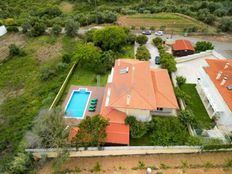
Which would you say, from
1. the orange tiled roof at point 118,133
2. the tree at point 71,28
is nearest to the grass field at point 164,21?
the tree at point 71,28

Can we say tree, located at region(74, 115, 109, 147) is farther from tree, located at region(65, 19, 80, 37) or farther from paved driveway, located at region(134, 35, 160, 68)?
tree, located at region(65, 19, 80, 37)

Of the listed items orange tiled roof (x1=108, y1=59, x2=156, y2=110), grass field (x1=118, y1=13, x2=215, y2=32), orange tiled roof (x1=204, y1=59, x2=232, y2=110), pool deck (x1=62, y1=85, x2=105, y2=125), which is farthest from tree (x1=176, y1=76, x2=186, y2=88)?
grass field (x1=118, y1=13, x2=215, y2=32)

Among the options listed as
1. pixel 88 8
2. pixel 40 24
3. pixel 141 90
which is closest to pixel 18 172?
pixel 141 90

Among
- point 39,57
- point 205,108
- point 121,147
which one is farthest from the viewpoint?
point 39,57

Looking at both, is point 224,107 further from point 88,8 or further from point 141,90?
point 88,8

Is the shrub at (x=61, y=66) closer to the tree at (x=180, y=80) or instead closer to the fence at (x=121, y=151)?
the fence at (x=121, y=151)

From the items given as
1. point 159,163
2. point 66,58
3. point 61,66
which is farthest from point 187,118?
point 66,58
